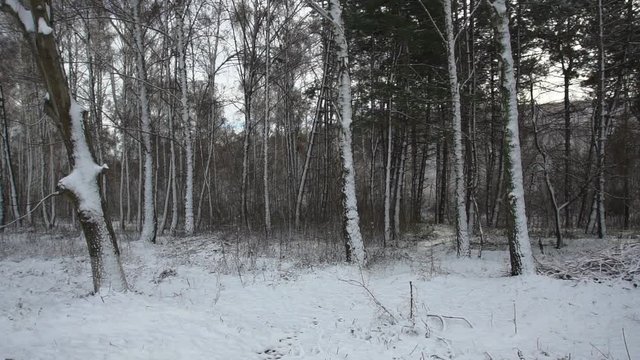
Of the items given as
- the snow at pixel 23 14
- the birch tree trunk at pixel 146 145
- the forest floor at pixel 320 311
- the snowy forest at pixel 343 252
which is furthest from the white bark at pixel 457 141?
the birch tree trunk at pixel 146 145

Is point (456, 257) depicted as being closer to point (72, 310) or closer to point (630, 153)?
point (72, 310)

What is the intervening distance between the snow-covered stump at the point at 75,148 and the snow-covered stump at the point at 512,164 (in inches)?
280

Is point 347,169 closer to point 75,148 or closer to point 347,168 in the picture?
point 347,168

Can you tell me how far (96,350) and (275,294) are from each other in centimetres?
323

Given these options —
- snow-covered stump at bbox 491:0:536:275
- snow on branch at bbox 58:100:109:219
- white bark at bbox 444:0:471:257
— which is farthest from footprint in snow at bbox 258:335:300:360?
white bark at bbox 444:0:471:257

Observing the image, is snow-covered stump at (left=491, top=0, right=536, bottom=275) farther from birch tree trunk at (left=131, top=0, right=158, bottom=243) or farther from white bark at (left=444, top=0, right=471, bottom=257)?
birch tree trunk at (left=131, top=0, right=158, bottom=243)

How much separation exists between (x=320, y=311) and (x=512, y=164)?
15.3 ft

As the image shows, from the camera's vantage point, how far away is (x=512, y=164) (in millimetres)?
7004

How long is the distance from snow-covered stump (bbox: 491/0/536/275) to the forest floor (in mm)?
548

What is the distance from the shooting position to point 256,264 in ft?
28.1

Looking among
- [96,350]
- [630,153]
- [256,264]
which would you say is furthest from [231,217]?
[630,153]

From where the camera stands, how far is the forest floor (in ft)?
13.6

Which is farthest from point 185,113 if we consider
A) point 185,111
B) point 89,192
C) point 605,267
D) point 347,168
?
point 605,267

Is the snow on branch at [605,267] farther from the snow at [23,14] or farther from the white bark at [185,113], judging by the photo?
the white bark at [185,113]
